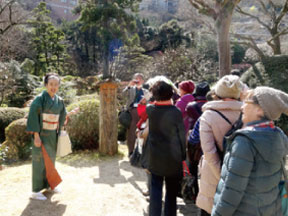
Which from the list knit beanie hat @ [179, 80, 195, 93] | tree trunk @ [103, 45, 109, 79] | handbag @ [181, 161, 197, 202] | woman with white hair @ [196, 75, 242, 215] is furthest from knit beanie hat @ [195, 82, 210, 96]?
tree trunk @ [103, 45, 109, 79]

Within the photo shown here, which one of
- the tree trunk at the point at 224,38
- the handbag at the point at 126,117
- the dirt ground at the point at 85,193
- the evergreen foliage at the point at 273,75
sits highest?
the tree trunk at the point at 224,38

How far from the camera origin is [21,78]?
12.3m

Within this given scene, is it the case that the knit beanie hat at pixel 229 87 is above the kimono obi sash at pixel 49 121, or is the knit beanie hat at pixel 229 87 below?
above

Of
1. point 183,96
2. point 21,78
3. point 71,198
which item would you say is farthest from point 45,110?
point 21,78

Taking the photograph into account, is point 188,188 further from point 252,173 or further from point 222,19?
point 222,19

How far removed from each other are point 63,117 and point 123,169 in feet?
5.72

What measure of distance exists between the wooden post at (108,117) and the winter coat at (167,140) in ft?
9.53

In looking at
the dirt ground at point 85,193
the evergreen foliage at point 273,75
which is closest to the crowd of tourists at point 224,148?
the dirt ground at point 85,193

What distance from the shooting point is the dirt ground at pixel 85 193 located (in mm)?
3279

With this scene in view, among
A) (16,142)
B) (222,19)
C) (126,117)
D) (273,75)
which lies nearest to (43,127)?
(126,117)

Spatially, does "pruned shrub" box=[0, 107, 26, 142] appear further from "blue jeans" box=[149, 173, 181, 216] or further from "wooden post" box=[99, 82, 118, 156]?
"blue jeans" box=[149, 173, 181, 216]

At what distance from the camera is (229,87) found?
7.22 ft

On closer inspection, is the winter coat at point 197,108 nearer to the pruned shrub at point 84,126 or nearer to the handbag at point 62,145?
the handbag at point 62,145

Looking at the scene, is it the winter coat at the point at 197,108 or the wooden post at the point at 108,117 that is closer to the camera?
the winter coat at the point at 197,108
